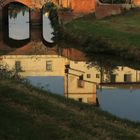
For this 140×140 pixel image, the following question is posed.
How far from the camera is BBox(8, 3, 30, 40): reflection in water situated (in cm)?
4444

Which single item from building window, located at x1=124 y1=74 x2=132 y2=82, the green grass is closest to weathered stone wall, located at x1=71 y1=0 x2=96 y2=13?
the green grass

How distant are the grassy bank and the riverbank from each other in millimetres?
15826

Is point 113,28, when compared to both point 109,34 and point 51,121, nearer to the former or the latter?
point 109,34

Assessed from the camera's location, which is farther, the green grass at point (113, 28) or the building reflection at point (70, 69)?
the green grass at point (113, 28)

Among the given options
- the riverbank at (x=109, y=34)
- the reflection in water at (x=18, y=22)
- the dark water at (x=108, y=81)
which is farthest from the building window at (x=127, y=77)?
the reflection in water at (x=18, y=22)

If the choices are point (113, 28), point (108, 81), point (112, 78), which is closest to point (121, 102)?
point (108, 81)

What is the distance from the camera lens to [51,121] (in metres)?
10.5

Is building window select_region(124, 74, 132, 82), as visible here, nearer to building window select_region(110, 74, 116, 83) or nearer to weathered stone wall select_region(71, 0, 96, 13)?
building window select_region(110, 74, 116, 83)

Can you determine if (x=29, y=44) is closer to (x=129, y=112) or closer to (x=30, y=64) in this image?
(x=30, y=64)

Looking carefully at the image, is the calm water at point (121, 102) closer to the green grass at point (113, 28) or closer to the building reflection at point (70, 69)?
the building reflection at point (70, 69)

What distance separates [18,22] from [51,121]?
43951 millimetres

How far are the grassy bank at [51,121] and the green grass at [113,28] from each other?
16770mm

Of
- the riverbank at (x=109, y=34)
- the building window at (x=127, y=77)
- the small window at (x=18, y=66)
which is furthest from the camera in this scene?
the riverbank at (x=109, y=34)

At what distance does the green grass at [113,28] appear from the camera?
32.1 metres
